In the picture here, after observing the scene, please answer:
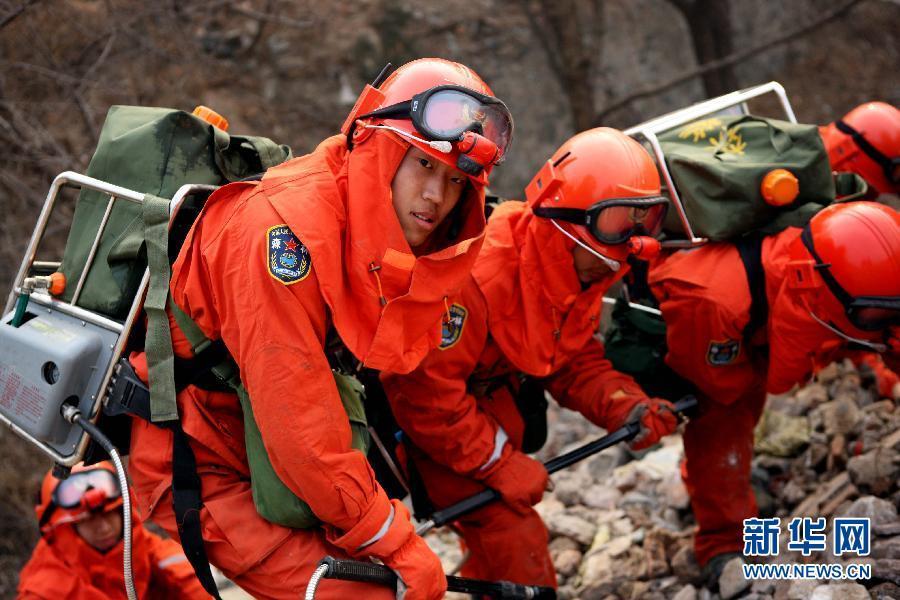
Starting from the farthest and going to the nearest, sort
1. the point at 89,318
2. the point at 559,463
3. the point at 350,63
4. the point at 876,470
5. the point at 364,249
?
1. the point at 350,63
2. the point at 876,470
3. the point at 559,463
4. the point at 89,318
5. the point at 364,249

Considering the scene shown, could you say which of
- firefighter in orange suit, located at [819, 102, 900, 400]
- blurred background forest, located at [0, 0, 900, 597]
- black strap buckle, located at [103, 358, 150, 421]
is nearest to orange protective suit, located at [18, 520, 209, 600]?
black strap buckle, located at [103, 358, 150, 421]

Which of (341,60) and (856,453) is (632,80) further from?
(856,453)

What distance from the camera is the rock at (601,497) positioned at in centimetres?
593

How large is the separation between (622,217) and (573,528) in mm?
2366

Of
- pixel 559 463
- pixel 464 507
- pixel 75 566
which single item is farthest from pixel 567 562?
pixel 75 566

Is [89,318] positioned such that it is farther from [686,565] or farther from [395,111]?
[686,565]

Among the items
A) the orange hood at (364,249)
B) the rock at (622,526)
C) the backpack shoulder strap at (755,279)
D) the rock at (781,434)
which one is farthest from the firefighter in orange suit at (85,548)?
the rock at (781,434)

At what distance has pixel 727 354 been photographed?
4.43m

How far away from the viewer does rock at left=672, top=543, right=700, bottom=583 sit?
191 inches

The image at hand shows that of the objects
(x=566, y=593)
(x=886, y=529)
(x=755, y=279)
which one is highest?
(x=755, y=279)

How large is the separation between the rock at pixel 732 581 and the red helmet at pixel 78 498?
327 centimetres

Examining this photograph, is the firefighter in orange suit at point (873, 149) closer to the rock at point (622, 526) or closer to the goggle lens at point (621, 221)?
the rock at point (622, 526)

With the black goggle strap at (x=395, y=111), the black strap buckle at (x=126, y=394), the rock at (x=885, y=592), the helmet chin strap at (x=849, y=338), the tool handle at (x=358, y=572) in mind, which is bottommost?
the rock at (x=885, y=592)

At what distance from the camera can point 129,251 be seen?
316 centimetres
